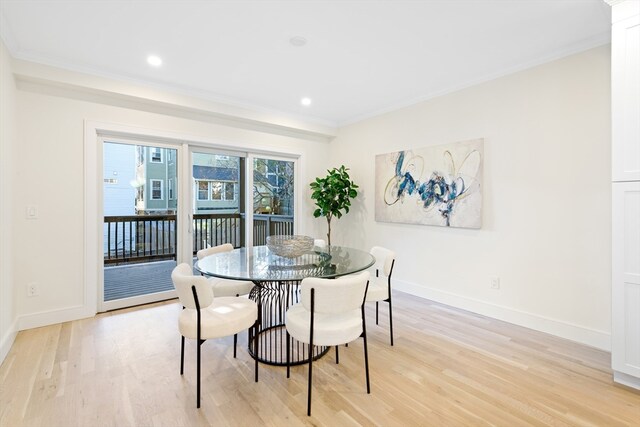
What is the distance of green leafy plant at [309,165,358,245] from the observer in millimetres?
4578

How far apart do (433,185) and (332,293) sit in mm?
2532

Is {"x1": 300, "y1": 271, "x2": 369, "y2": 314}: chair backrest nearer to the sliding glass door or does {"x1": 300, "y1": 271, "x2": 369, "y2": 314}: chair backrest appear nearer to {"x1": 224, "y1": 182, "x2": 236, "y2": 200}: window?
the sliding glass door

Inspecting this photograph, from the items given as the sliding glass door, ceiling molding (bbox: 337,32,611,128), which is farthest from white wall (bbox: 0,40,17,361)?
ceiling molding (bbox: 337,32,611,128)

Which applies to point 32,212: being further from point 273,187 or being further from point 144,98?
point 273,187

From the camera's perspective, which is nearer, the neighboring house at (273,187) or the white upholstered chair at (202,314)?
the white upholstered chair at (202,314)

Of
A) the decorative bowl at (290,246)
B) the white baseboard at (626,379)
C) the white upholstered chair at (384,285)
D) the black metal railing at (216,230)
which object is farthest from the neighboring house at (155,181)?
the white baseboard at (626,379)

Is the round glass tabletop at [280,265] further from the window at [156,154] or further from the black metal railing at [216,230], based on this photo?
the window at [156,154]

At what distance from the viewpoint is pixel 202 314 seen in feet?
6.78

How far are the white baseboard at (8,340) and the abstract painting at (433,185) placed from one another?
13.6ft

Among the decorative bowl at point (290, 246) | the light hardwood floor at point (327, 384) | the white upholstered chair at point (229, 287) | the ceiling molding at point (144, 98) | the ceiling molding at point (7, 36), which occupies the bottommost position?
the light hardwood floor at point (327, 384)

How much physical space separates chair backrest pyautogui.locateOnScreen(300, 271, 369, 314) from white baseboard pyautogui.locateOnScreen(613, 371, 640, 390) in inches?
77.8

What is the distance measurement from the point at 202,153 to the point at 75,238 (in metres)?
1.76

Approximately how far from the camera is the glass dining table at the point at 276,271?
2.07 m

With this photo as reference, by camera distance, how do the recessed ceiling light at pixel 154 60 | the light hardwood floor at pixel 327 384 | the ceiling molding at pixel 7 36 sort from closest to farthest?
the light hardwood floor at pixel 327 384 → the ceiling molding at pixel 7 36 → the recessed ceiling light at pixel 154 60
